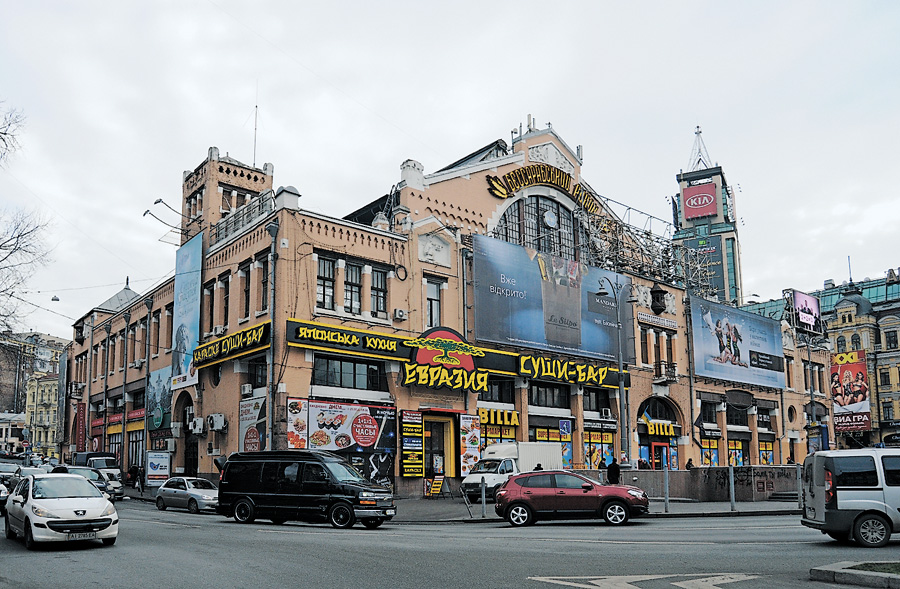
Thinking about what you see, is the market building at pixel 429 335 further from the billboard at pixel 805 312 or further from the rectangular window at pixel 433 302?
the billboard at pixel 805 312

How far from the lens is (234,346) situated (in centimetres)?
3481

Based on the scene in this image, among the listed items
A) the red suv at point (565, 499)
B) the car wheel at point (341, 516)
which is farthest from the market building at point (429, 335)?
the car wheel at point (341, 516)

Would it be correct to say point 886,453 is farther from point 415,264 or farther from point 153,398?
point 153,398

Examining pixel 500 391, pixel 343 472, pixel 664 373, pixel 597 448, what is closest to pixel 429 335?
pixel 500 391

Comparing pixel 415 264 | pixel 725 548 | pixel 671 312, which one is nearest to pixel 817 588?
pixel 725 548

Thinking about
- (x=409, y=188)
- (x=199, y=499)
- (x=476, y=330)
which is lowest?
(x=199, y=499)

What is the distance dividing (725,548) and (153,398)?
35.0 m

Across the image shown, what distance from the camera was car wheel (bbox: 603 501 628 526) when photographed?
72.9 ft

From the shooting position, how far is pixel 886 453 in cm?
1542

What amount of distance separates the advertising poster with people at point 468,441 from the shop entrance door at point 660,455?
546 inches

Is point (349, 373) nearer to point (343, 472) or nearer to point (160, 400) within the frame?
point (160, 400)

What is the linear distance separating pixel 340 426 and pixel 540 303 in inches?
498

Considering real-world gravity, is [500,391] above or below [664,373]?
below

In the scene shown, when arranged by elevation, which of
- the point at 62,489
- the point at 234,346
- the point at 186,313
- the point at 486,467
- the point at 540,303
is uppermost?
the point at 540,303
